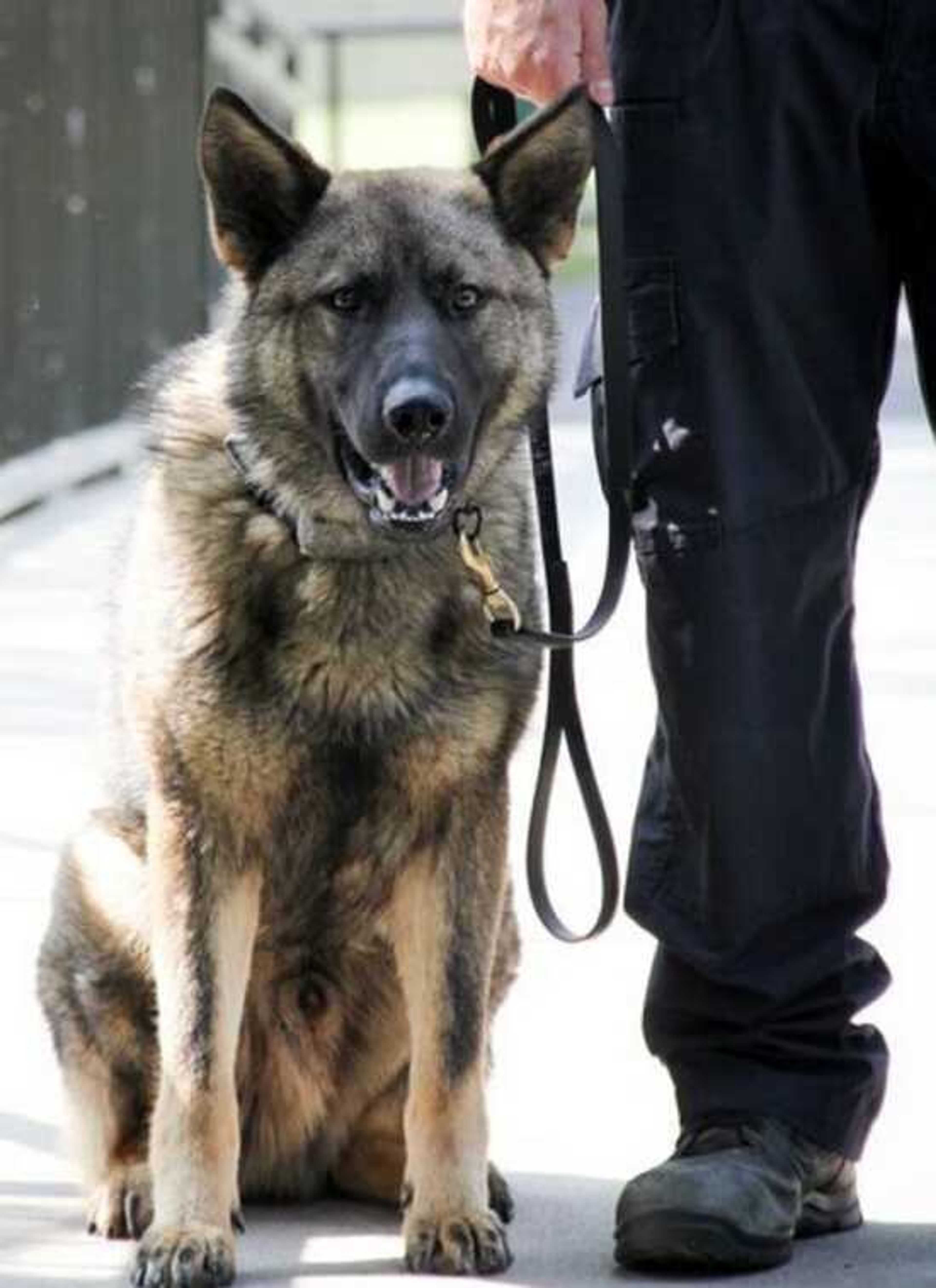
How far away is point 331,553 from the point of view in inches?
169

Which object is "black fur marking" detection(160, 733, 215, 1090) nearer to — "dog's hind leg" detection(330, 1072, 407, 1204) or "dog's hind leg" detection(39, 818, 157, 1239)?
"dog's hind leg" detection(39, 818, 157, 1239)

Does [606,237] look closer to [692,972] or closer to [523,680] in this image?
[523,680]

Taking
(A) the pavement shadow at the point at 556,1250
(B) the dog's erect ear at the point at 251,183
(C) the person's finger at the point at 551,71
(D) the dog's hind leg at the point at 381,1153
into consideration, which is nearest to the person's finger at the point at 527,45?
(C) the person's finger at the point at 551,71

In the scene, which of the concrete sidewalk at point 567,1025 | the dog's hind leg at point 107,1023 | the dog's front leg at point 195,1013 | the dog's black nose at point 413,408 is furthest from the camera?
the dog's hind leg at point 107,1023

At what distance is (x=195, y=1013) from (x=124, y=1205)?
12.5 inches

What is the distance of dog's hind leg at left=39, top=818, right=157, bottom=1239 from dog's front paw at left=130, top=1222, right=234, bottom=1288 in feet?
0.81

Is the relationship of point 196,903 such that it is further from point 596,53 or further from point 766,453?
point 596,53

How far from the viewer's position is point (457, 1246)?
13.7ft

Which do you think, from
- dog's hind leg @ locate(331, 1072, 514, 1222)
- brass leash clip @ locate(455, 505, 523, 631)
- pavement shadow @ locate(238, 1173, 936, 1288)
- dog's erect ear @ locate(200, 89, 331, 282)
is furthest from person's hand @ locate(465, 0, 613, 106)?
pavement shadow @ locate(238, 1173, 936, 1288)

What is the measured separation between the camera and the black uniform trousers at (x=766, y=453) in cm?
409

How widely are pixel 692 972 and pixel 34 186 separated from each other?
7892 mm

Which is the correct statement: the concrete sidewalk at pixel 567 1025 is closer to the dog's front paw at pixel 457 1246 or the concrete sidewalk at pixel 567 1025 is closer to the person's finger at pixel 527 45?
the dog's front paw at pixel 457 1246

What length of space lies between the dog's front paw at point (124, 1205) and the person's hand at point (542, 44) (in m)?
1.43

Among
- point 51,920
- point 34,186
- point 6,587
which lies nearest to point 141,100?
point 34,186
